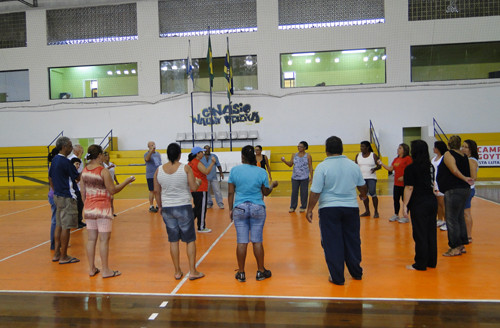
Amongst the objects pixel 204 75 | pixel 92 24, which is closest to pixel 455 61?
pixel 204 75

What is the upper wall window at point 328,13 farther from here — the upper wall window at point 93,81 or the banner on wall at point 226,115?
the upper wall window at point 93,81

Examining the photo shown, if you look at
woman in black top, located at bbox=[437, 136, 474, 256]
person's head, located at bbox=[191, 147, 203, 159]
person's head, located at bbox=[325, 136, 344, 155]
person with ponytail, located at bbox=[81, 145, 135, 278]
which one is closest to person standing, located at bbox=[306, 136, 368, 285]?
person's head, located at bbox=[325, 136, 344, 155]

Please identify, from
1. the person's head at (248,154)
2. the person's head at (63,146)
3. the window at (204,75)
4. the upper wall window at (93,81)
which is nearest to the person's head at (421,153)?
the person's head at (248,154)

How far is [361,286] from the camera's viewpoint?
4918 mm

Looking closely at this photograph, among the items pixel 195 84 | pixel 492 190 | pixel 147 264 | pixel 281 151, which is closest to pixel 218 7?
pixel 195 84

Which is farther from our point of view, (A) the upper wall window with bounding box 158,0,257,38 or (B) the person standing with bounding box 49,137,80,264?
(A) the upper wall window with bounding box 158,0,257,38

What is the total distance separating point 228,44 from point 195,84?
2.67m

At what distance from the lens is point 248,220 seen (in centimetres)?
514

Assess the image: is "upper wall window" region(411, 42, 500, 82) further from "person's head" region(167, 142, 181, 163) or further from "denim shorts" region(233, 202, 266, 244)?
"person's head" region(167, 142, 181, 163)

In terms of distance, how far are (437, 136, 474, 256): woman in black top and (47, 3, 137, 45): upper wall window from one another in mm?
18834

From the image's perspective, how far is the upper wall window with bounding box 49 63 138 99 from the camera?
21609 millimetres

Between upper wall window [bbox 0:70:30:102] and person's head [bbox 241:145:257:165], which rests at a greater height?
upper wall window [bbox 0:70:30:102]

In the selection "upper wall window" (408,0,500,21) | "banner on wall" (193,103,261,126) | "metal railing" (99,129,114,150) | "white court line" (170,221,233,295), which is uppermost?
"upper wall window" (408,0,500,21)

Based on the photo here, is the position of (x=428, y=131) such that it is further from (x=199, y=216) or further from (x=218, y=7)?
(x=199, y=216)
